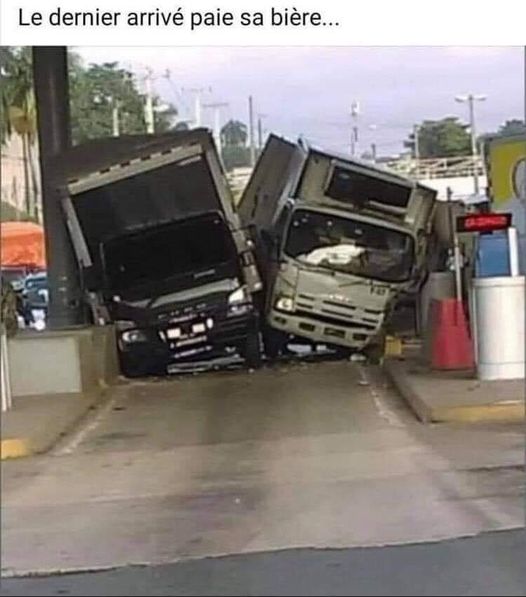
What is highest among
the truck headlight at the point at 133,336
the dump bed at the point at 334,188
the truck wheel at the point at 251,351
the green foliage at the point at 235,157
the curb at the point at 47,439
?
the green foliage at the point at 235,157

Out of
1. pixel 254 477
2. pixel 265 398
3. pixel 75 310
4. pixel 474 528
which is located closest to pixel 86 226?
pixel 75 310

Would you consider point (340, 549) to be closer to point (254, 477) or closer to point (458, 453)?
Answer: point (254, 477)

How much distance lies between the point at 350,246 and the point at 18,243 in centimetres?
909

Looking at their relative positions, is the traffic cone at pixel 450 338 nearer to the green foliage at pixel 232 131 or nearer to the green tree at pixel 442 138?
the green tree at pixel 442 138

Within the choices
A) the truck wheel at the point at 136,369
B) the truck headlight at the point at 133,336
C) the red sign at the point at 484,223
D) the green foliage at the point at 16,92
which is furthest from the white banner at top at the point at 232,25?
the truck headlight at the point at 133,336

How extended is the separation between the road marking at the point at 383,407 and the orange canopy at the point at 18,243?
258 centimetres

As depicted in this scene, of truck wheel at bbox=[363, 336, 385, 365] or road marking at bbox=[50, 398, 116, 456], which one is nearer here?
road marking at bbox=[50, 398, 116, 456]

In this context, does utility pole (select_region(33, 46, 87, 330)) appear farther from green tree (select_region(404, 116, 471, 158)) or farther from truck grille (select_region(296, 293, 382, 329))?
truck grille (select_region(296, 293, 382, 329))

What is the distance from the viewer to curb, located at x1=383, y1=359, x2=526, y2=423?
293 inches

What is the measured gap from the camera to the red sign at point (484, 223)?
27.6 ft

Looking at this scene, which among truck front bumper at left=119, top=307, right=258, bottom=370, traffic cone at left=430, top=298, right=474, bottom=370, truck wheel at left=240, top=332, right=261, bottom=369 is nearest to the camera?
traffic cone at left=430, top=298, right=474, bottom=370

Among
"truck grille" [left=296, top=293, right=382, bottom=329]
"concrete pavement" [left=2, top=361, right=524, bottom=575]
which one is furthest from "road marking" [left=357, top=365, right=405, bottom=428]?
"truck grille" [left=296, top=293, right=382, bottom=329]

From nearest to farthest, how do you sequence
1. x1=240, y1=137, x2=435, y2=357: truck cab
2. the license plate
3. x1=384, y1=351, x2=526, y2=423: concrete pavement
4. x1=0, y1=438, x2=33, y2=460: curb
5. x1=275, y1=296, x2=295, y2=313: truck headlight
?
x1=0, y1=438, x2=33, y2=460: curb, x1=384, y1=351, x2=526, y2=423: concrete pavement, the license plate, x1=240, y1=137, x2=435, y2=357: truck cab, x1=275, y1=296, x2=295, y2=313: truck headlight

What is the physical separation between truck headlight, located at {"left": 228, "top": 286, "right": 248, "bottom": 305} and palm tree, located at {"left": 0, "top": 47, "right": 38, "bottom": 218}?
7793 millimetres
